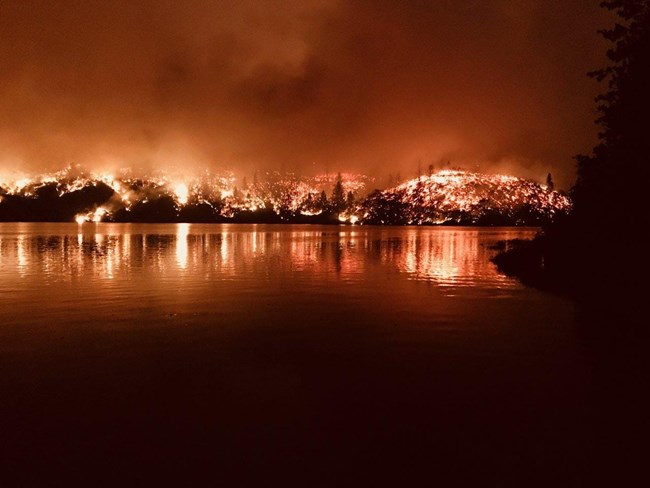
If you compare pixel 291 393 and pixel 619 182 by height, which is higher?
pixel 619 182

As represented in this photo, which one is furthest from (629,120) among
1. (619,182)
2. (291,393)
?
(291,393)

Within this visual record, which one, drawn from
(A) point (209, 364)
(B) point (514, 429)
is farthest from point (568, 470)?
(A) point (209, 364)

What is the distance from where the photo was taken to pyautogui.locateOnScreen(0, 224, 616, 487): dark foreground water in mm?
10336

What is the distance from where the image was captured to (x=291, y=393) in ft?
47.0

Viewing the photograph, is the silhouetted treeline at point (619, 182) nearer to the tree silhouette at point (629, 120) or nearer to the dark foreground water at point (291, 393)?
the tree silhouette at point (629, 120)

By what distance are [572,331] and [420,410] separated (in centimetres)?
1274

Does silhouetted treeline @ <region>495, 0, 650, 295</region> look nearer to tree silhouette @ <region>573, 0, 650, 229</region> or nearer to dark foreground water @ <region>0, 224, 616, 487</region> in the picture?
tree silhouette @ <region>573, 0, 650, 229</region>

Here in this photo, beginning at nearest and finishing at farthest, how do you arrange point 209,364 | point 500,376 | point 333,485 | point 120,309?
point 333,485, point 500,376, point 209,364, point 120,309

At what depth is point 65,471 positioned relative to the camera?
10.1m

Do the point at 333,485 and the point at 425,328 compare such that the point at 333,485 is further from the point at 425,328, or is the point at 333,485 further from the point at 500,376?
the point at 425,328

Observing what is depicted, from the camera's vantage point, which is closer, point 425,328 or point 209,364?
point 209,364

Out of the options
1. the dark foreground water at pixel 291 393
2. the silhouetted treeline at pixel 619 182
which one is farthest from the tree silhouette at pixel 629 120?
the dark foreground water at pixel 291 393

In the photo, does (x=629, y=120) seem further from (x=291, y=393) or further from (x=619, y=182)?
(x=291, y=393)

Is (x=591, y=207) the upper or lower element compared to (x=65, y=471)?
upper
